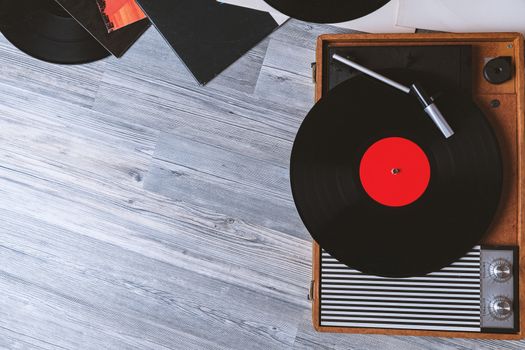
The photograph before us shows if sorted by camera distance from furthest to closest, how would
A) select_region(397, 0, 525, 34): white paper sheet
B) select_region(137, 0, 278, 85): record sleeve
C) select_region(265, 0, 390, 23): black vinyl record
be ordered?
select_region(137, 0, 278, 85): record sleeve
select_region(397, 0, 525, 34): white paper sheet
select_region(265, 0, 390, 23): black vinyl record

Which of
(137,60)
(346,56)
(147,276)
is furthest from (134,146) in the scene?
(346,56)

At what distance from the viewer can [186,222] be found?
1351 mm

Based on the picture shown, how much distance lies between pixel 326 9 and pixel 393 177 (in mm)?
309

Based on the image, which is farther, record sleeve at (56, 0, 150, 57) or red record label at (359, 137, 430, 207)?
record sleeve at (56, 0, 150, 57)

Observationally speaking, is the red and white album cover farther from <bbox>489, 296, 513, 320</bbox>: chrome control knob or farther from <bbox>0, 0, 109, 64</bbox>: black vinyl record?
<bbox>489, 296, 513, 320</bbox>: chrome control knob

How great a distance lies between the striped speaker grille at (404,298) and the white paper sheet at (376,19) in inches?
18.8

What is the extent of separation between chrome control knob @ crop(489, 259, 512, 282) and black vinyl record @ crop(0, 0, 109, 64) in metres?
0.98

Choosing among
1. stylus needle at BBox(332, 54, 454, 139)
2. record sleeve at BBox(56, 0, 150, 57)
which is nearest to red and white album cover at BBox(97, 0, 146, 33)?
record sleeve at BBox(56, 0, 150, 57)

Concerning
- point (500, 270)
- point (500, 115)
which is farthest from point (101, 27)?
point (500, 270)

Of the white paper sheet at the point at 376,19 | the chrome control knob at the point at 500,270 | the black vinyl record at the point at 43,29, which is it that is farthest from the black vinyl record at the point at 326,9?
the black vinyl record at the point at 43,29

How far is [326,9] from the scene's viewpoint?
93cm

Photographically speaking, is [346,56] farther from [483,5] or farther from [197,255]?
[197,255]

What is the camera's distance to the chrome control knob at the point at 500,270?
38.7 inches

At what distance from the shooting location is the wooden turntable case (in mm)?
996
